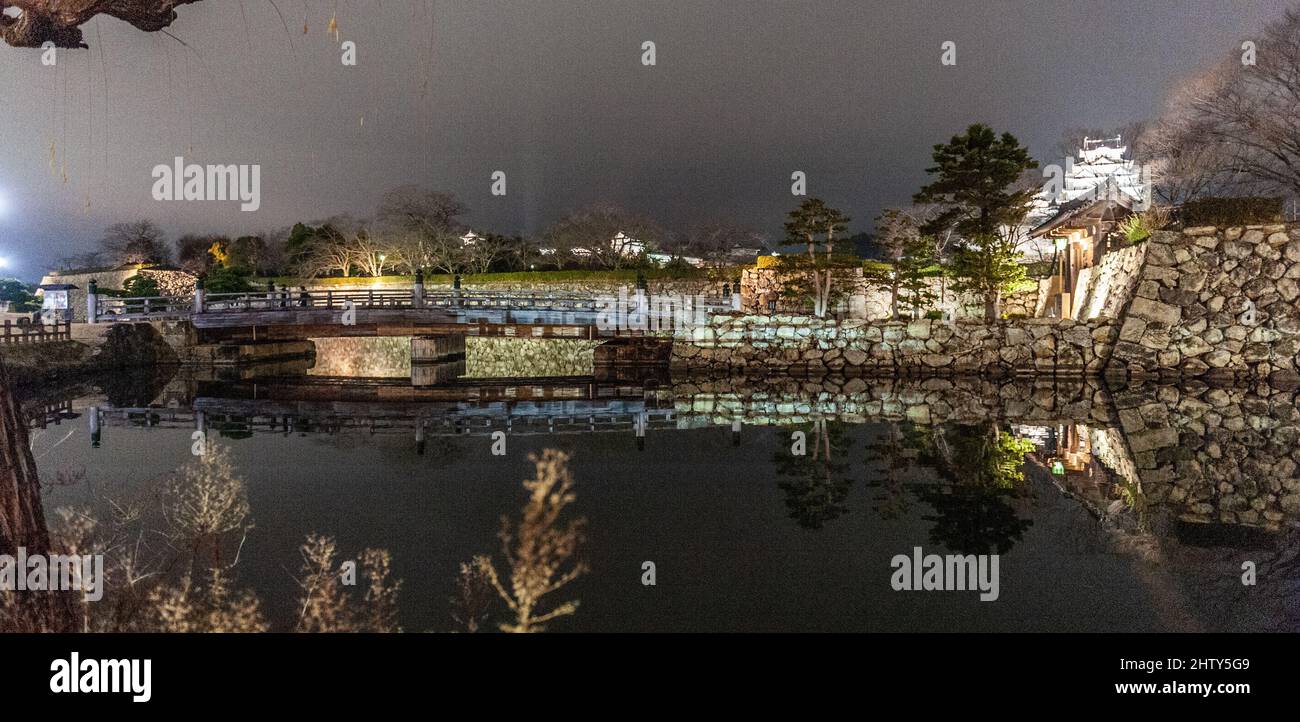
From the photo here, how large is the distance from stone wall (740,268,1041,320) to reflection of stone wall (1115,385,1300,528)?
17735 mm

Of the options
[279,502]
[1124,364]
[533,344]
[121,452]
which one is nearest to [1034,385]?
[1124,364]

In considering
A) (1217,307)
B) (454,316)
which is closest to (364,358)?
(454,316)

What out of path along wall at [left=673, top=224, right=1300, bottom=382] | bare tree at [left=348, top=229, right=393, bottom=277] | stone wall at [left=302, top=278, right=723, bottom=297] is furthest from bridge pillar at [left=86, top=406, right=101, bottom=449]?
bare tree at [left=348, top=229, right=393, bottom=277]

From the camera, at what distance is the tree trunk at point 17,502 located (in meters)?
3.34

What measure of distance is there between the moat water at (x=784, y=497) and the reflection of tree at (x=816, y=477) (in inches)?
1.8

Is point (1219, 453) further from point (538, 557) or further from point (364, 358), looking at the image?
point (364, 358)

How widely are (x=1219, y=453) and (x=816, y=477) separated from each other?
5375 millimetres

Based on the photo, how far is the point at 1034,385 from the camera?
60.2 feet

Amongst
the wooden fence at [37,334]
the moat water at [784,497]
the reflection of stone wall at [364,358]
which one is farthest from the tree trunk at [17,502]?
the reflection of stone wall at [364,358]

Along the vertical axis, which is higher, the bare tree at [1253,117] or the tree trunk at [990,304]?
the bare tree at [1253,117]

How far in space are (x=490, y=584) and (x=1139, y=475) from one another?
702 centimetres

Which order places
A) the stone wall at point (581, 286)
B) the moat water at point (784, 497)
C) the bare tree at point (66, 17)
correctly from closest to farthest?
1. the bare tree at point (66, 17)
2. the moat water at point (784, 497)
3. the stone wall at point (581, 286)

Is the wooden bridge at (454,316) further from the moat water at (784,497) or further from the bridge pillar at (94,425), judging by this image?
the bridge pillar at (94,425)

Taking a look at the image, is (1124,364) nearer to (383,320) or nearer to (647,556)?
(647,556)
